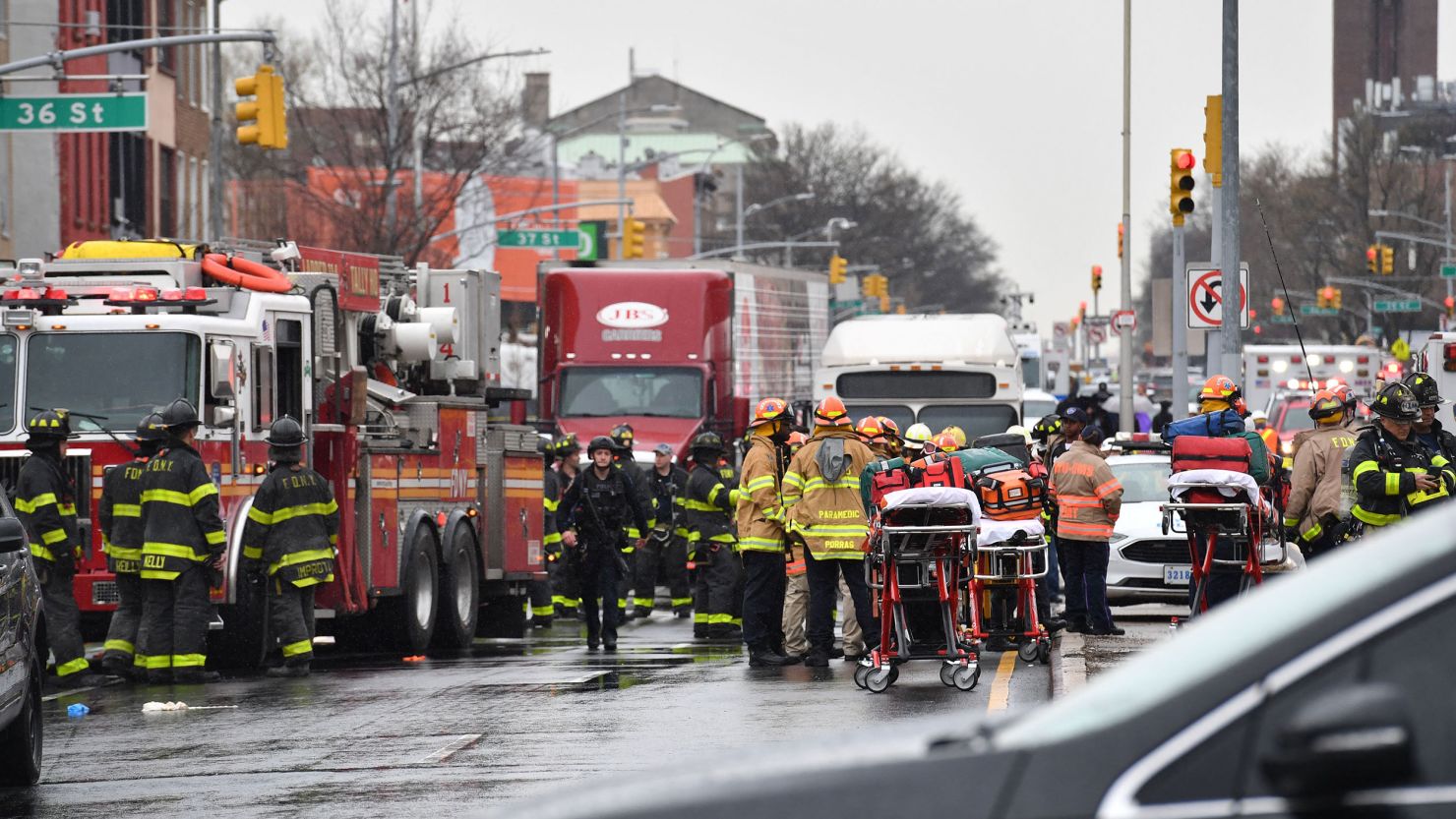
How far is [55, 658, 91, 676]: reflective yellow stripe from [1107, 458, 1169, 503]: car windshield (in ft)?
29.1

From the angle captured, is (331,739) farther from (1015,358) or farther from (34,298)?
(1015,358)

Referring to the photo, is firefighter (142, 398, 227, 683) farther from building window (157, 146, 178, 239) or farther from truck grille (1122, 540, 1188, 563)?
building window (157, 146, 178, 239)

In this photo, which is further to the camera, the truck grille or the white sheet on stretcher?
the truck grille

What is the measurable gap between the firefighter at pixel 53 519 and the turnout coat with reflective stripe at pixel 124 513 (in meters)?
0.24

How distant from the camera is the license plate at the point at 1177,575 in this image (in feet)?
62.0

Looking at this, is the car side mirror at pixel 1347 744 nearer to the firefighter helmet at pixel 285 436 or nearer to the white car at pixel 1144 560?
the firefighter helmet at pixel 285 436

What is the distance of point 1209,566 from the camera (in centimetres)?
1472

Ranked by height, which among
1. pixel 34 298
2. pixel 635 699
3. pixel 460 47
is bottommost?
pixel 635 699

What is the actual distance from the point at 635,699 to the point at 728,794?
10900 millimetres

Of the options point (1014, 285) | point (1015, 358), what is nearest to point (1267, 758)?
point (1015, 358)

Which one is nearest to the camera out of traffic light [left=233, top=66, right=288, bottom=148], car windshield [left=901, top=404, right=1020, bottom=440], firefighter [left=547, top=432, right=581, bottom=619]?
firefighter [left=547, top=432, right=581, bottom=619]

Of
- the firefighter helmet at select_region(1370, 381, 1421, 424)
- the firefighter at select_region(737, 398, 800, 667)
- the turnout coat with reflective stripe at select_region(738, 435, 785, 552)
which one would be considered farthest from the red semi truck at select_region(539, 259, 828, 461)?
the firefighter helmet at select_region(1370, 381, 1421, 424)

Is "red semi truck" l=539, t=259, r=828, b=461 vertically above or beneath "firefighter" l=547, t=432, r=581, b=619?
above

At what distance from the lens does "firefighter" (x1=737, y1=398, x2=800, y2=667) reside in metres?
16.1
